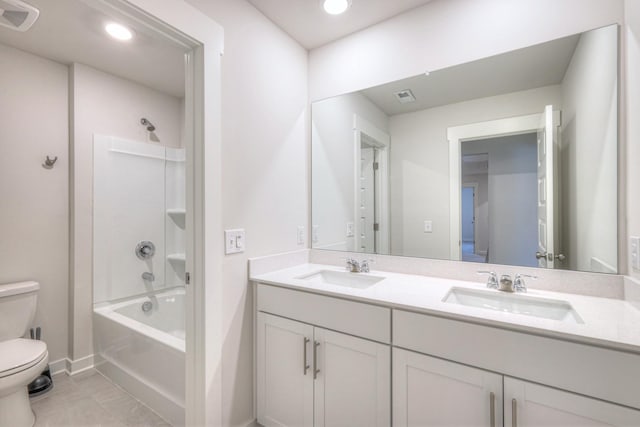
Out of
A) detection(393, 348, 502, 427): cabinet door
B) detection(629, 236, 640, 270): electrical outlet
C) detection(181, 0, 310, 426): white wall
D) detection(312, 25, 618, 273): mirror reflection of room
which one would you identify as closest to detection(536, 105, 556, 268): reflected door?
detection(312, 25, 618, 273): mirror reflection of room

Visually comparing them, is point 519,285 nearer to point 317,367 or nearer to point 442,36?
point 317,367

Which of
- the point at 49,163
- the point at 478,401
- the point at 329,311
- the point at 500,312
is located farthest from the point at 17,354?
the point at 500,312

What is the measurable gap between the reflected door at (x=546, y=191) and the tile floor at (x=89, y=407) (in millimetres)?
2249

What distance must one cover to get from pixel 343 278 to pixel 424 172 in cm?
80

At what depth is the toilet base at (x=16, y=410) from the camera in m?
1.58

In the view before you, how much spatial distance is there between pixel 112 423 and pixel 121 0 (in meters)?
2.18

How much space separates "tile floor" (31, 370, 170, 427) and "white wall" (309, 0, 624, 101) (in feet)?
7.71

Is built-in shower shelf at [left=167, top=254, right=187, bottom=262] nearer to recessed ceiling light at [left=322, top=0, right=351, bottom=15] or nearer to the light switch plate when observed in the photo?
the light switch plate

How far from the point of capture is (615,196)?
1.22m

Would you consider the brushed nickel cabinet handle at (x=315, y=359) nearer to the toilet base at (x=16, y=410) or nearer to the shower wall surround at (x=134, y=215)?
the toilet base at (x=16, y=410)

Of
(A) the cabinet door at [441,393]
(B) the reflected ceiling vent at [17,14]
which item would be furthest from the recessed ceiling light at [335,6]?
(A) the cabinet door at [441,393]

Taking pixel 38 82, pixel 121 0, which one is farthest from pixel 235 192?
pixel 38 82

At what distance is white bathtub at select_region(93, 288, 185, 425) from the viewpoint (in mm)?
1687

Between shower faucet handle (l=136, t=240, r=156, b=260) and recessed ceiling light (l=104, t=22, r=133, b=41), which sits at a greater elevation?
recessed ceiling light (l=104, t=22, r=133, b=41)
